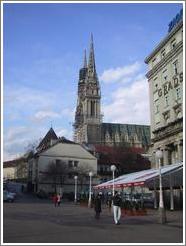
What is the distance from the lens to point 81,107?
180 m

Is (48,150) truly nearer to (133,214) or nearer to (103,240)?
(133,214)

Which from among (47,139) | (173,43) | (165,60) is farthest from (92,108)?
(173,43)

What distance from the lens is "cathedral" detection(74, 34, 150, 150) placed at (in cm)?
16750

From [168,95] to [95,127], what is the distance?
353 ft

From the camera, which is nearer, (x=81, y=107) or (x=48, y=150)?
(x=48, y=150)

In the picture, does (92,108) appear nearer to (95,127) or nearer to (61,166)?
(95,127)

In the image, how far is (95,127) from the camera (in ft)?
553

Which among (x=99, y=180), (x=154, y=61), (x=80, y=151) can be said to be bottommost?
(x=99, y=180)

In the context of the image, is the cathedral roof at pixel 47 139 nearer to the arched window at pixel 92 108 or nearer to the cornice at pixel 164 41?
the arched window at pixel 92 108

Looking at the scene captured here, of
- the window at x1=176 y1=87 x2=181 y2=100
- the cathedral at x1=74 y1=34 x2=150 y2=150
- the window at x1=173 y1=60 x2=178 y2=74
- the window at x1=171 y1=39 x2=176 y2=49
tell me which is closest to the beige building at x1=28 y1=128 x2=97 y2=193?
the window at x1=176 y1=87 x2=181 y2=100

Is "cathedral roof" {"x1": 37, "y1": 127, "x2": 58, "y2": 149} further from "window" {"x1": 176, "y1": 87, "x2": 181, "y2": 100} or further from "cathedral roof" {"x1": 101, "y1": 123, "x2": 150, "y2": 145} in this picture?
"window" {"x1": 176, "y1": 87, "x2": 181, "y2": 100}

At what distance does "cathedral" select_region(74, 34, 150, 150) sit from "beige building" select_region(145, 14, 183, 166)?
9451 centimetres

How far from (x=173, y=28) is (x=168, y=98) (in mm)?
10341

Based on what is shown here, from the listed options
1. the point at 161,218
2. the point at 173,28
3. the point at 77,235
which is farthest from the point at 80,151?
the point at 77,235
